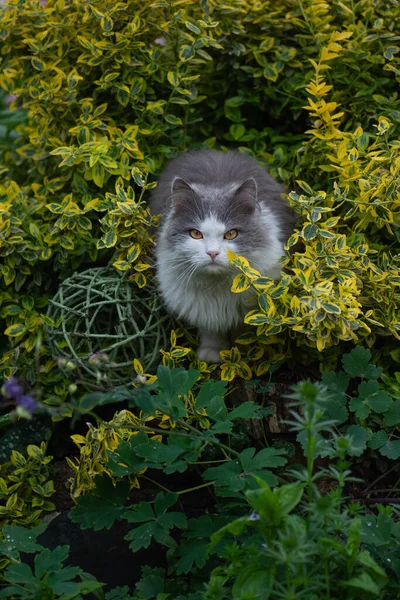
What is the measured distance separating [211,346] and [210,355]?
0.14ft

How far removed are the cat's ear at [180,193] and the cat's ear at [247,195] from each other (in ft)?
0.62

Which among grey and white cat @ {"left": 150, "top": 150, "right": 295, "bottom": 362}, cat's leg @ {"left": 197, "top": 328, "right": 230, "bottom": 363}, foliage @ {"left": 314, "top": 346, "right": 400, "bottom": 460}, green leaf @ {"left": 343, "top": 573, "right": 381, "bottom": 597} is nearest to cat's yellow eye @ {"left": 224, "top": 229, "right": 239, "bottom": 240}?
grey and white cat @ {"left": 150, "top": 150, "right": 295, "bottom": 362}

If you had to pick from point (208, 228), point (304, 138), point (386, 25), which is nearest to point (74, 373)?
point (208, 228)

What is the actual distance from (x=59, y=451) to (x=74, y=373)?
0.51m

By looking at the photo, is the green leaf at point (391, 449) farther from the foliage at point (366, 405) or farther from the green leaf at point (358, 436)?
the green leaf at point (358, 436)

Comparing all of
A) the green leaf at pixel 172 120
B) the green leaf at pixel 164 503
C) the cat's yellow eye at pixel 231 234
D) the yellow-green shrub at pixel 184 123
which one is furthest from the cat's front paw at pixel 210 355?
the green leaf at pixel 172 120

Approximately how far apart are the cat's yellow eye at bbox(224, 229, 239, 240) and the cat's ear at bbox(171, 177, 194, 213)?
210 mm

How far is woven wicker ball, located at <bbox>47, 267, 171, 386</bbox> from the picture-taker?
3.10 m

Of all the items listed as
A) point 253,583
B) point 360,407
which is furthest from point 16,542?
point 360,407

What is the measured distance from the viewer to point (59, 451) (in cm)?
343

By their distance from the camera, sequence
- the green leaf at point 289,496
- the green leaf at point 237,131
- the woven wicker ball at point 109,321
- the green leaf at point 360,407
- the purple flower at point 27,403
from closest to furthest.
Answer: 1. the purple flower at point 27,403
2. the green leaf at point 289,496
3. the green leaf at point 360,407
4. the woven wicker ball at point 109,321
5. the green leaf at point 237,131

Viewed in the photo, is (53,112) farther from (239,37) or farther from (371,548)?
(371,548)

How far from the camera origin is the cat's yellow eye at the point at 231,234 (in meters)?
2.89

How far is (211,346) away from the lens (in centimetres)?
318
